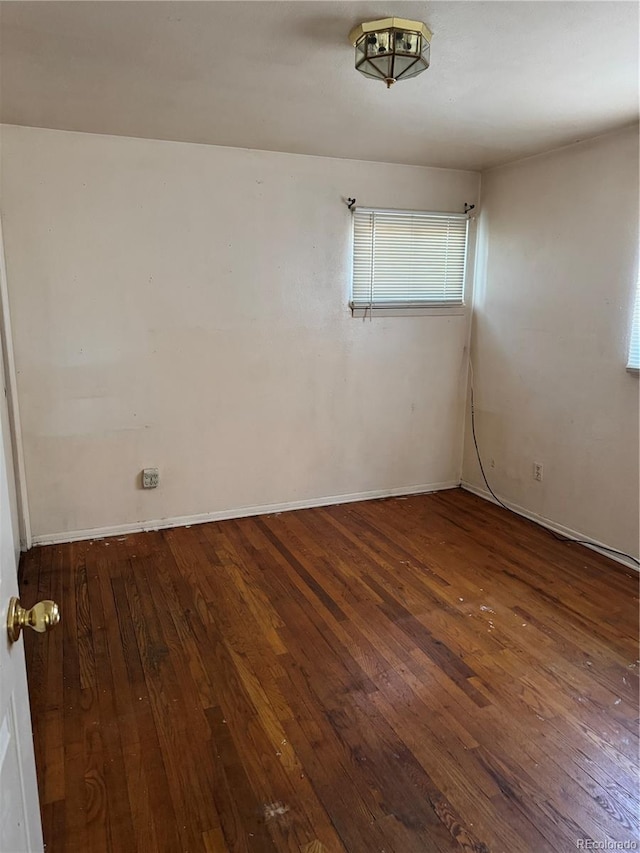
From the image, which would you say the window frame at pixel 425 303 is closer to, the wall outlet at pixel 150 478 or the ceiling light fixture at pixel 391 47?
the wall outlet at pixel 150 478

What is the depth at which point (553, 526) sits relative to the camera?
367cm

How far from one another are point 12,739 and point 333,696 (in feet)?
4.57

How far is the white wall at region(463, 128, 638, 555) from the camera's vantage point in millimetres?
3148

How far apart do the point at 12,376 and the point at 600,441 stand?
11.0ft

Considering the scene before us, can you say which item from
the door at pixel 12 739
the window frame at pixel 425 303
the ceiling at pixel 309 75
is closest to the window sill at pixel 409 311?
the window frame at pixel 425 303

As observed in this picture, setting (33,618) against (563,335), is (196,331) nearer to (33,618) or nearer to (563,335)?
(563,335)

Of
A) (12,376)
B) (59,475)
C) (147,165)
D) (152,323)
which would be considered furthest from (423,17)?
(59,475)

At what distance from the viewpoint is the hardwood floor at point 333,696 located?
5.32 ft

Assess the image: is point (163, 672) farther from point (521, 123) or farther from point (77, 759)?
point (521, 123)

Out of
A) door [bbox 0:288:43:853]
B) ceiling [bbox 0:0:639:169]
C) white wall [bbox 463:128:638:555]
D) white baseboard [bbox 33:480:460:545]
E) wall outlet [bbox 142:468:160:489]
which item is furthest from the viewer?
wall outlet [bbox 142:468:160:489]

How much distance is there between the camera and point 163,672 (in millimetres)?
2246

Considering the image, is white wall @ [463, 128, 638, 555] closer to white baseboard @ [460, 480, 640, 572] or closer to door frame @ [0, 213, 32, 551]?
white baseboard @ [460, 480, 640, 572]

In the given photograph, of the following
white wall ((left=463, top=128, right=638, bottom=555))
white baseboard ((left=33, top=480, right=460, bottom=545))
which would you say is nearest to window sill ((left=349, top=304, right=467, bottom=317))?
white wall ((left=463, top=128, right=638, bottom=555))

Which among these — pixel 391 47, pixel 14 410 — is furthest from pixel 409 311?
pixel 14 410
